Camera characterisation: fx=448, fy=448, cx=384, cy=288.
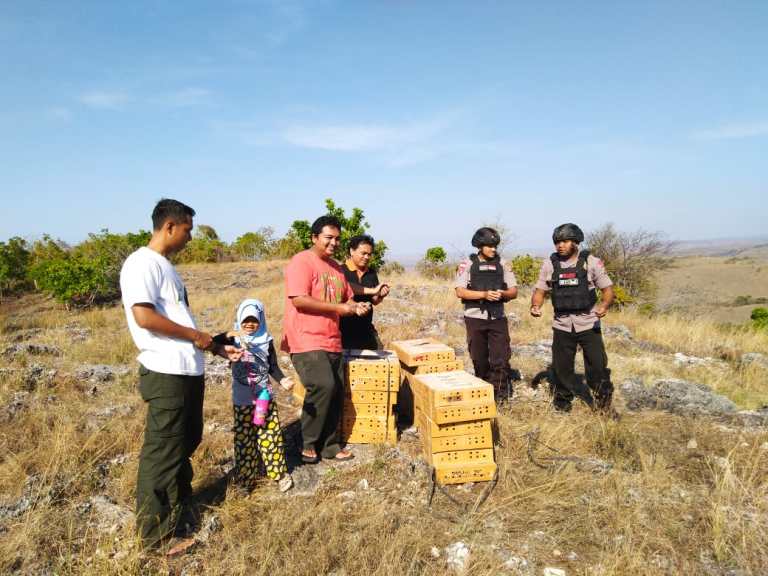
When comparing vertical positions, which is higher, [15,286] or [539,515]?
[15,286]

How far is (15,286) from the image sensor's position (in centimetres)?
2106

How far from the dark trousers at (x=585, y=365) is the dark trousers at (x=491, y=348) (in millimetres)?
539

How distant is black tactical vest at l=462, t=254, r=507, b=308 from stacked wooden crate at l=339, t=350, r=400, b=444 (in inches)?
52.6

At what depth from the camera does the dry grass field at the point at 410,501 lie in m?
2.67

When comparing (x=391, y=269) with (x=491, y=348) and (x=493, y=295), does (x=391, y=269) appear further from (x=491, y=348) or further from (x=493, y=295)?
(x=493, y=295)

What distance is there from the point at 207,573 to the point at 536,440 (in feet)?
9.80

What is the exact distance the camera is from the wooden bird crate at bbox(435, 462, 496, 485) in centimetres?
363

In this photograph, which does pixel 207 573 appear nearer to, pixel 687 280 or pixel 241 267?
pixel 241 267

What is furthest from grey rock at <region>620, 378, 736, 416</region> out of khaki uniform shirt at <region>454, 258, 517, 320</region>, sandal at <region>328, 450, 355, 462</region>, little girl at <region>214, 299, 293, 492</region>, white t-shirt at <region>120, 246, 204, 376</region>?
white t-shirt at <region>120, 246, 204, 376</region>

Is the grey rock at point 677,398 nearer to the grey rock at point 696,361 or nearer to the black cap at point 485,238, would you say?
the grey rock at point 696,361

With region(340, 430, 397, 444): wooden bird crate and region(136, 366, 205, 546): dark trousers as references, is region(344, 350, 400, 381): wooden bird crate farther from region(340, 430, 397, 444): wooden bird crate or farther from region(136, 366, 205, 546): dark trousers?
region(136, 366, 205, 546): dark trousers

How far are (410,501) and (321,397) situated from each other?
1.08m

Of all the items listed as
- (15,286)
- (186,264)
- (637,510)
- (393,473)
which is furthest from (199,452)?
(186,264)

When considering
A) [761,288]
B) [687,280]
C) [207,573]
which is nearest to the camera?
[207,573]
